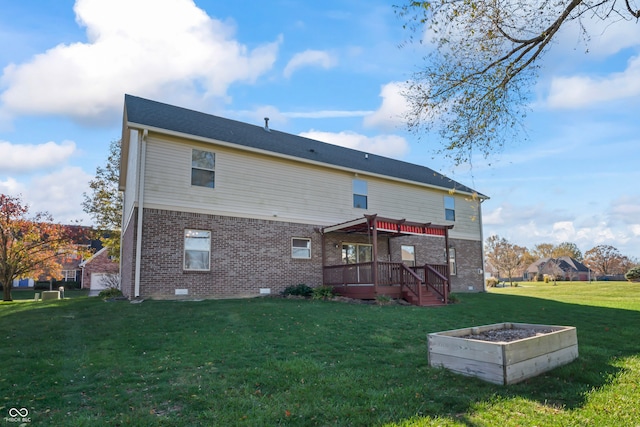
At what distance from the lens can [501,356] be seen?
4602 mm

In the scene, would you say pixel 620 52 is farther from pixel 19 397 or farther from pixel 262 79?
pixel 19 397

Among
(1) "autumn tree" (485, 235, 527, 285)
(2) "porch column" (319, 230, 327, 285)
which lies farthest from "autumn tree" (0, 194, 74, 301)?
(1) "autumn tree" (485, 235, 527, 285)

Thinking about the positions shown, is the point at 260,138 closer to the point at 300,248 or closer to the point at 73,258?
the point at 300,248

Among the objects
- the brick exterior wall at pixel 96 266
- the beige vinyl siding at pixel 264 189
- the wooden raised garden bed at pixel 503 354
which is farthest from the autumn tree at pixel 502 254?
the wooden raised garden bed at pixel 503 354

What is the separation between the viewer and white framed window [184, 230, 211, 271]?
43.3ft

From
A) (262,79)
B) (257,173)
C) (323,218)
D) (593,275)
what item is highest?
(262,79)

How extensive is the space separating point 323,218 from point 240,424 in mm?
12915

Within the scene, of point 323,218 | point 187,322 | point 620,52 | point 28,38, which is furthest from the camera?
point 323,218

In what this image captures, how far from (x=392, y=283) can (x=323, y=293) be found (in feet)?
7.76

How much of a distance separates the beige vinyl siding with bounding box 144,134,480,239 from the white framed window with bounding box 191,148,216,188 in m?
0.15

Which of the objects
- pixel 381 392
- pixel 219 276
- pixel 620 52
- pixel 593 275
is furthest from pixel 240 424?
pixel 593 275

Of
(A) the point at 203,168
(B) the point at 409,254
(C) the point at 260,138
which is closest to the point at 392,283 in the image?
(B) the point at 409,254

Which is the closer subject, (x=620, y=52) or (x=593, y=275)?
(x=620, y=52)

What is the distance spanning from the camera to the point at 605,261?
56031mm
